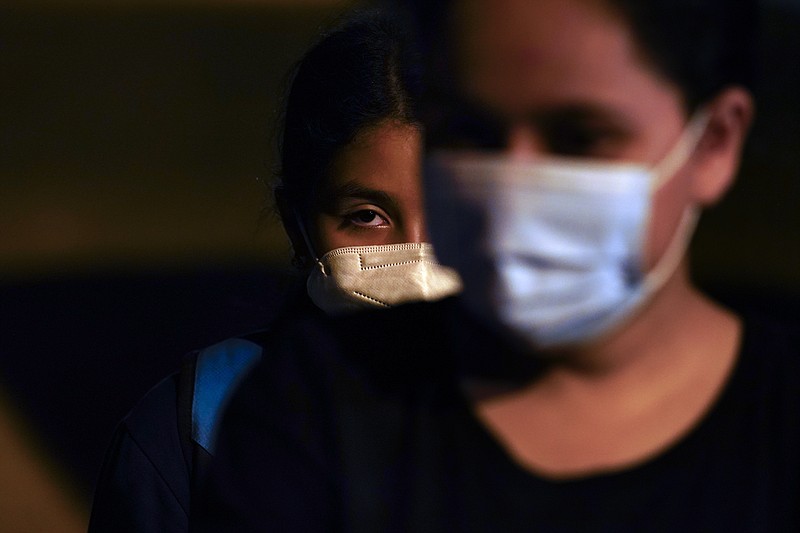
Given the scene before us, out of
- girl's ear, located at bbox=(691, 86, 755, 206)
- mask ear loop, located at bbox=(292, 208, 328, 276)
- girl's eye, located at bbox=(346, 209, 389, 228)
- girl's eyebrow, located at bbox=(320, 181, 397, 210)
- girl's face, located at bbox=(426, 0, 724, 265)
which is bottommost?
mask ear loop, located at bbox=(292, 208, 328, 276)

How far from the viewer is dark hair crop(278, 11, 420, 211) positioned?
172cm

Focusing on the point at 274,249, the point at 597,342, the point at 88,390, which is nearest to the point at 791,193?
the point at 597,342

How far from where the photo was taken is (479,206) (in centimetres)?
97

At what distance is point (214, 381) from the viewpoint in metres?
1.63

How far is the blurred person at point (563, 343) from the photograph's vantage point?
2.99 feet

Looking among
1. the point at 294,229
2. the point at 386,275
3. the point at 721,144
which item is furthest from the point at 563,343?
the point at 294,229

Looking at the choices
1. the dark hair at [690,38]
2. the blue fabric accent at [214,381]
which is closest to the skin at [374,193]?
the blue fabric accent at [214,381]

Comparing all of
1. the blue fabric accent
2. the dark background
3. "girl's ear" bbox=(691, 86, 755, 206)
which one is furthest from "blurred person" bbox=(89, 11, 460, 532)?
the dark background

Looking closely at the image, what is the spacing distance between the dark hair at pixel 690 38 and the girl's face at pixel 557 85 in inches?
0.4

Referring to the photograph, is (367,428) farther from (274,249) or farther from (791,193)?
(274,249)

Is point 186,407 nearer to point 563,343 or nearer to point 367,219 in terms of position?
point 367,219

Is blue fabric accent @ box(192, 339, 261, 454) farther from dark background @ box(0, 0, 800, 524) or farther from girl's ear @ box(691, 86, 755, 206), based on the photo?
dark background @ box(0, 0, 800, 524)

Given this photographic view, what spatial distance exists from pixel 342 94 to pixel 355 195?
23 cm

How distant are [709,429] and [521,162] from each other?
28 cm
